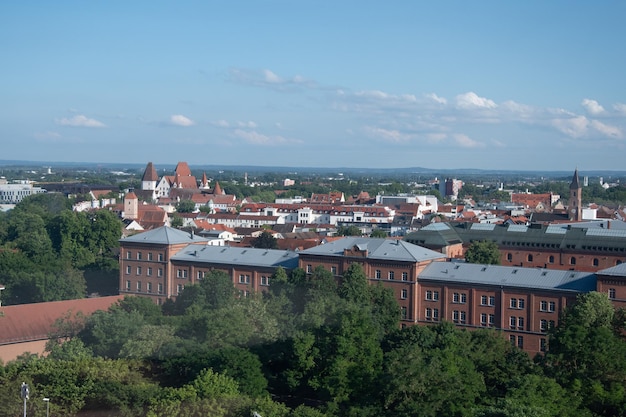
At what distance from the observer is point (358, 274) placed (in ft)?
167

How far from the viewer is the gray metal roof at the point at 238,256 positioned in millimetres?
57344

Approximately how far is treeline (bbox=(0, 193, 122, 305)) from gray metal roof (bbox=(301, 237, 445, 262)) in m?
16.9

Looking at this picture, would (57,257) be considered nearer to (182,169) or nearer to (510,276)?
(510,276)

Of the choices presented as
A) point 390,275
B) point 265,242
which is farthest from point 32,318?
point 265,242

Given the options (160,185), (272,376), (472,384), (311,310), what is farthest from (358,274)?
(160,185)

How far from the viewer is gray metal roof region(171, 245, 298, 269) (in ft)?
188

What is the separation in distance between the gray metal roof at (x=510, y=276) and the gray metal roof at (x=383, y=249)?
1220 millimetres

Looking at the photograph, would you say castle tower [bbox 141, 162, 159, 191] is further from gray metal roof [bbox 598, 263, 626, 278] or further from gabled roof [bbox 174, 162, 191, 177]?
gray metal roof [bbox 598, 263, 626, 278]

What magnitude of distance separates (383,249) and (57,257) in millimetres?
30769

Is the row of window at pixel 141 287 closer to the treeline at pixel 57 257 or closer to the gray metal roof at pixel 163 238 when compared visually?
the gray metal roof at pixel 163 238

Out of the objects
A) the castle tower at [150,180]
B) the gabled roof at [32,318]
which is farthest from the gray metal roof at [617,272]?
the castle tower at [150,180]

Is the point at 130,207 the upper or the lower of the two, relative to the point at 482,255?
upper

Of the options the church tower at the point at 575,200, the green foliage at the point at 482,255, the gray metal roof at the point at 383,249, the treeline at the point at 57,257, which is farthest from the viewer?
the church tower at the point at 575,200

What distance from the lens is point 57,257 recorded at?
72625 mm
